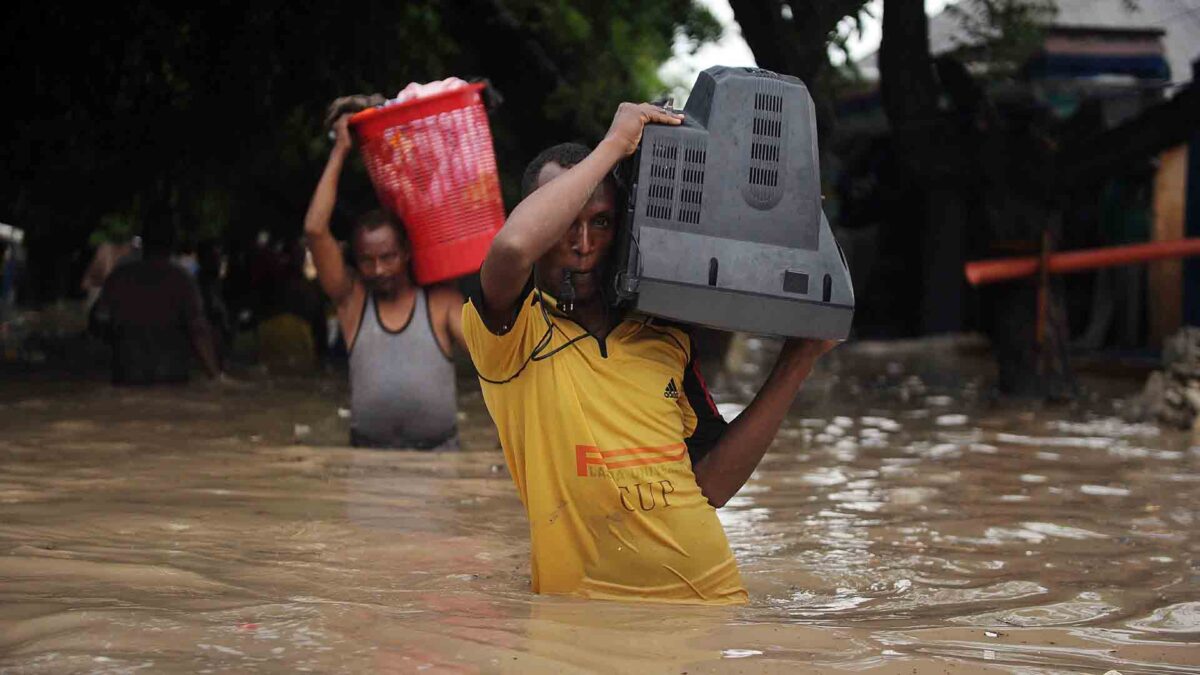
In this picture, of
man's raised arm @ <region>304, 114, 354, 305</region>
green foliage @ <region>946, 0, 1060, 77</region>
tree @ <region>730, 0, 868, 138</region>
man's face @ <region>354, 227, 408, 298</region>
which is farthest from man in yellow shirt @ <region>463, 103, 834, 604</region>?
green foliage @ <region>946, 0, 1060, 77</region>

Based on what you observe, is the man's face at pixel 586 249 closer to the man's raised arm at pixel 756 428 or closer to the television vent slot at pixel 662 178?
the television vent slot at pixel 662 178

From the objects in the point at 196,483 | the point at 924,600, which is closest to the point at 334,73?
the point at 196,483

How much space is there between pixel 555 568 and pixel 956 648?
1.00m

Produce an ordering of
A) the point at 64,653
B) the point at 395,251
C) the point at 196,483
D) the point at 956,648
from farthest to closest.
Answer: the point at 395,251 < the point at 196,483 < the point at 956,648 < the point at 64,653

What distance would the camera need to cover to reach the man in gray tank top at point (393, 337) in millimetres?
6992

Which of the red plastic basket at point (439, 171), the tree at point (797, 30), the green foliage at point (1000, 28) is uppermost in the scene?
the green foliage at point (1000, 28)

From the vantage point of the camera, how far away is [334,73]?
1164 centimetres

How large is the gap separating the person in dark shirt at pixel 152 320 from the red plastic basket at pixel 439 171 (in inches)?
186

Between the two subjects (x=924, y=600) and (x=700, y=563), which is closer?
(x=700, y=563)

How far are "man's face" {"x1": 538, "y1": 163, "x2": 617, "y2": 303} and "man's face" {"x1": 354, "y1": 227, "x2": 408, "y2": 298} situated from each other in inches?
134

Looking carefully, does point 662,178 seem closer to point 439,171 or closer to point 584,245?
point 584,245

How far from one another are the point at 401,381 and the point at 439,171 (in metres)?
1.07

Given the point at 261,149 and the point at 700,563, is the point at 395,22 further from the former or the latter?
the point at 700,563

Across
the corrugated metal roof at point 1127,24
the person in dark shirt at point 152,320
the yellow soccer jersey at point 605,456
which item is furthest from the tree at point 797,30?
the corrugated metal roof at point 1127,24
